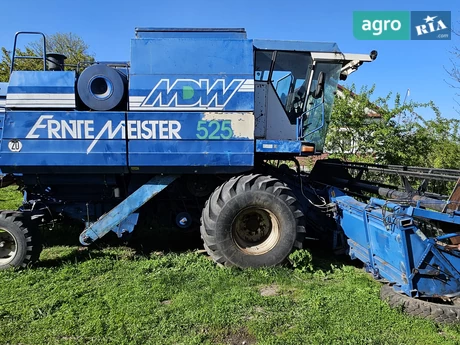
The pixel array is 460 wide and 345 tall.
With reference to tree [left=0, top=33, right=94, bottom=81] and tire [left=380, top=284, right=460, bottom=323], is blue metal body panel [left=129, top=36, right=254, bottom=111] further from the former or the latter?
tree [left=0, top=33, right=94, bottom=81]

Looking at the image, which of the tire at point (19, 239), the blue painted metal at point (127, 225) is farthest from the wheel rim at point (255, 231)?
the tire at point (19, 239)

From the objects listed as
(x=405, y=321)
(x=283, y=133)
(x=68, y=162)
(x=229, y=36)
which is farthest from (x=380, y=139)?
(x=68, y=162)

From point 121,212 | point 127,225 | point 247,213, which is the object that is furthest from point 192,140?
point 127,225

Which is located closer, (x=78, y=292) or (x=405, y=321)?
(x=405, y=321)

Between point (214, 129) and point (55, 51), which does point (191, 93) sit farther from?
point (55, 51)

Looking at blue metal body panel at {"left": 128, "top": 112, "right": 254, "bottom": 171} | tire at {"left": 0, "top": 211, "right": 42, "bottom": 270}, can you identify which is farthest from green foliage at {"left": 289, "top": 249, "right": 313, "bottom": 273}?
tire at {"left": 0, "top": 211, "right": 42, "bottom": 270}

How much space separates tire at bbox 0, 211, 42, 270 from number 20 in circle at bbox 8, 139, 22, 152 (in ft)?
2.69

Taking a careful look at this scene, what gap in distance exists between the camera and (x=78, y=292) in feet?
13.0

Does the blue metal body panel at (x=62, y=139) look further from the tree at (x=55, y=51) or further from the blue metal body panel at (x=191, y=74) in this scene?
the tree at (x=55, y=51)

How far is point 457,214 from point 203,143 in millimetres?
2956

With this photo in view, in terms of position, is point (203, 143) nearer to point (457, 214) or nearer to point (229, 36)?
point (229, 36)

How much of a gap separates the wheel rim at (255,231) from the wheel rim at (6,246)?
114 inches

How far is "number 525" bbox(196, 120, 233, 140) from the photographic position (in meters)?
4.70

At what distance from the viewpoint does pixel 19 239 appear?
4543 millimetres
